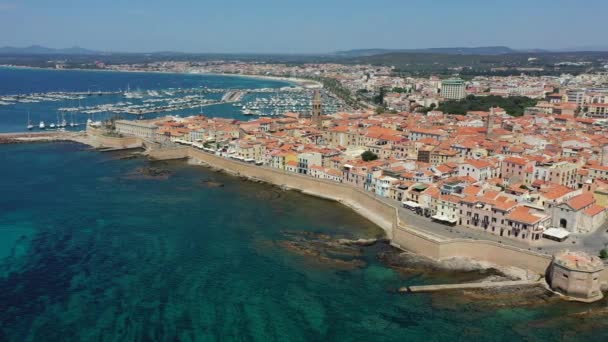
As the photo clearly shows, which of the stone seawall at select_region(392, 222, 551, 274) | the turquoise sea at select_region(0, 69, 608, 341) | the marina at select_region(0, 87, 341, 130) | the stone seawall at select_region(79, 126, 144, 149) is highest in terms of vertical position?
the marina at select_region(0, 87, 341, 130)

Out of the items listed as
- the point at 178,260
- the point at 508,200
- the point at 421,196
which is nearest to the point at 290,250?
the point at 178,260

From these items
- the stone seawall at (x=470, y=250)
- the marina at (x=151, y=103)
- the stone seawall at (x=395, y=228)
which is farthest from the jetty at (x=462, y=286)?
the marina at (x=151, y=103)

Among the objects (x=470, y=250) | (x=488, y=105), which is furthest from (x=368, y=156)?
(x=488, y=105)

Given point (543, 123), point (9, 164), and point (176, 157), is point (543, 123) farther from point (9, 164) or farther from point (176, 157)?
point (9, 164)

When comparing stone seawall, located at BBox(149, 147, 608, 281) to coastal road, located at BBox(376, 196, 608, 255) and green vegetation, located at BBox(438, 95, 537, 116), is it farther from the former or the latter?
green vegetation, located at BBox(438, 95, 537, 116)

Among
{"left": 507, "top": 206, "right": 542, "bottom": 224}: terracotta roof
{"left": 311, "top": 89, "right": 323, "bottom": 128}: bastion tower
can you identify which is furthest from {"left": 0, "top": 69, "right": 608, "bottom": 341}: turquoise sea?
{"left": 311, "top": 89, "right": 323, "bottom": 128}: bastion tower

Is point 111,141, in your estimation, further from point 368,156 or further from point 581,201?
point 581,201
